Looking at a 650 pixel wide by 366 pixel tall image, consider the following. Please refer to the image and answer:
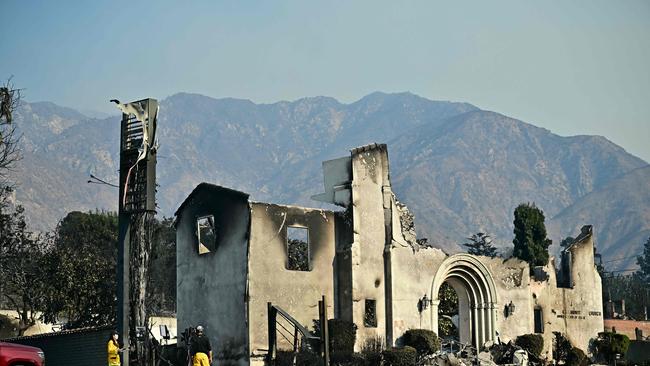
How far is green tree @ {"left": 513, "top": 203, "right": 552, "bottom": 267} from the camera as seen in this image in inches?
2694

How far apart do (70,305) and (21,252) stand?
3733 millimetres

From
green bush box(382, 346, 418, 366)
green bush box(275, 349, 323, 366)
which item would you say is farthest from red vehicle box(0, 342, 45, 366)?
green bush box(382, 346, 418, 366)

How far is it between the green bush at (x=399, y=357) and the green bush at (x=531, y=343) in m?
8.68

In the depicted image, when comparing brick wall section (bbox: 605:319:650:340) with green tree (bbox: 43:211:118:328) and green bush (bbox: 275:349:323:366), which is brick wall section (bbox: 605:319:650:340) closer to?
green tree (bbox: 43:211:118:328)

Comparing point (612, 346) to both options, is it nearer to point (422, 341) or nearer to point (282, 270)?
point (422, 341)

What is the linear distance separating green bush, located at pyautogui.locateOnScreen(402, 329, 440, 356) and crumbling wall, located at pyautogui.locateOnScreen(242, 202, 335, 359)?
3.13 metres

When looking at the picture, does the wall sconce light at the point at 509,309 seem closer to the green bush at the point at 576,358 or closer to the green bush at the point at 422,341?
the green bush at the point at 576,358

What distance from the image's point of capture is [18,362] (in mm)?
22516

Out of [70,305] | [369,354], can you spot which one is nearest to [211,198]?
[369,354]

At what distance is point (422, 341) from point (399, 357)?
2620 mm

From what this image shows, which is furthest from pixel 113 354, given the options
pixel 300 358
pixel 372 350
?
pixel 372 350

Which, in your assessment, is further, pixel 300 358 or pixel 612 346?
pixel 612 346

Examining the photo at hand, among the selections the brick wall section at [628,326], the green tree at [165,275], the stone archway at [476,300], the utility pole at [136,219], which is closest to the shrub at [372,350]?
the stone archway at [476,300]

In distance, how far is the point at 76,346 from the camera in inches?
1329
